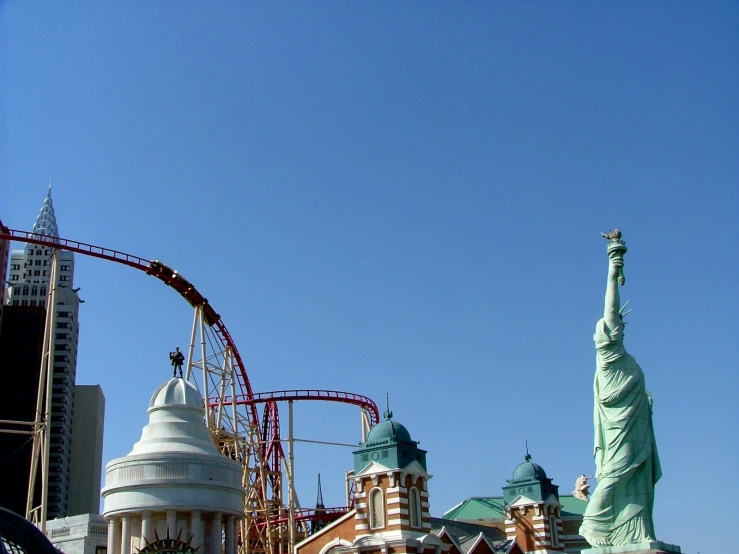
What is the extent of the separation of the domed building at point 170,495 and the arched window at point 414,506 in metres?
9.97

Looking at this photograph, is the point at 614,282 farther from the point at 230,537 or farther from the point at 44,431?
the point at 44,431

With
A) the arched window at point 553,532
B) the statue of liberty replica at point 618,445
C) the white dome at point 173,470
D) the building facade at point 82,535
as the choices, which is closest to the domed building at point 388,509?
the statue of liberty replica at point 618,445

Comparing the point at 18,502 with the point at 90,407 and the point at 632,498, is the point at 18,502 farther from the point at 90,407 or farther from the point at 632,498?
the point at 632,498

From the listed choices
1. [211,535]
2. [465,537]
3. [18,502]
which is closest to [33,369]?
[18,502]

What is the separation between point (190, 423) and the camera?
35.2 m

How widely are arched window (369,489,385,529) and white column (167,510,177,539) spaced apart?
11389 millimetres

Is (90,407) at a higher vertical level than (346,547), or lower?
higher

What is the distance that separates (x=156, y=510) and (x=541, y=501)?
84.2ft

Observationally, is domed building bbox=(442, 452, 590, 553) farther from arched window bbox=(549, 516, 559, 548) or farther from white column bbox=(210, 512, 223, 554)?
→ white column bbox=(210, 512, 223, 554)

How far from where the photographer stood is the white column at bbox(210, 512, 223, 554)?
33.5 meters

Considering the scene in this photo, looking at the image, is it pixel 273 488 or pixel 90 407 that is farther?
pixel 90 407

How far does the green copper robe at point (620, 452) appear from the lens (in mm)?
36656

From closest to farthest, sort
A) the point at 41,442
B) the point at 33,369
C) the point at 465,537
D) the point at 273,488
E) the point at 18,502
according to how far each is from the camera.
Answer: the point at 41,442 < the point at 465,537 < the point at 273,488 < the point at 18,502 < the point at 33,369

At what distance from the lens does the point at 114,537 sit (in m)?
→ 33.6
